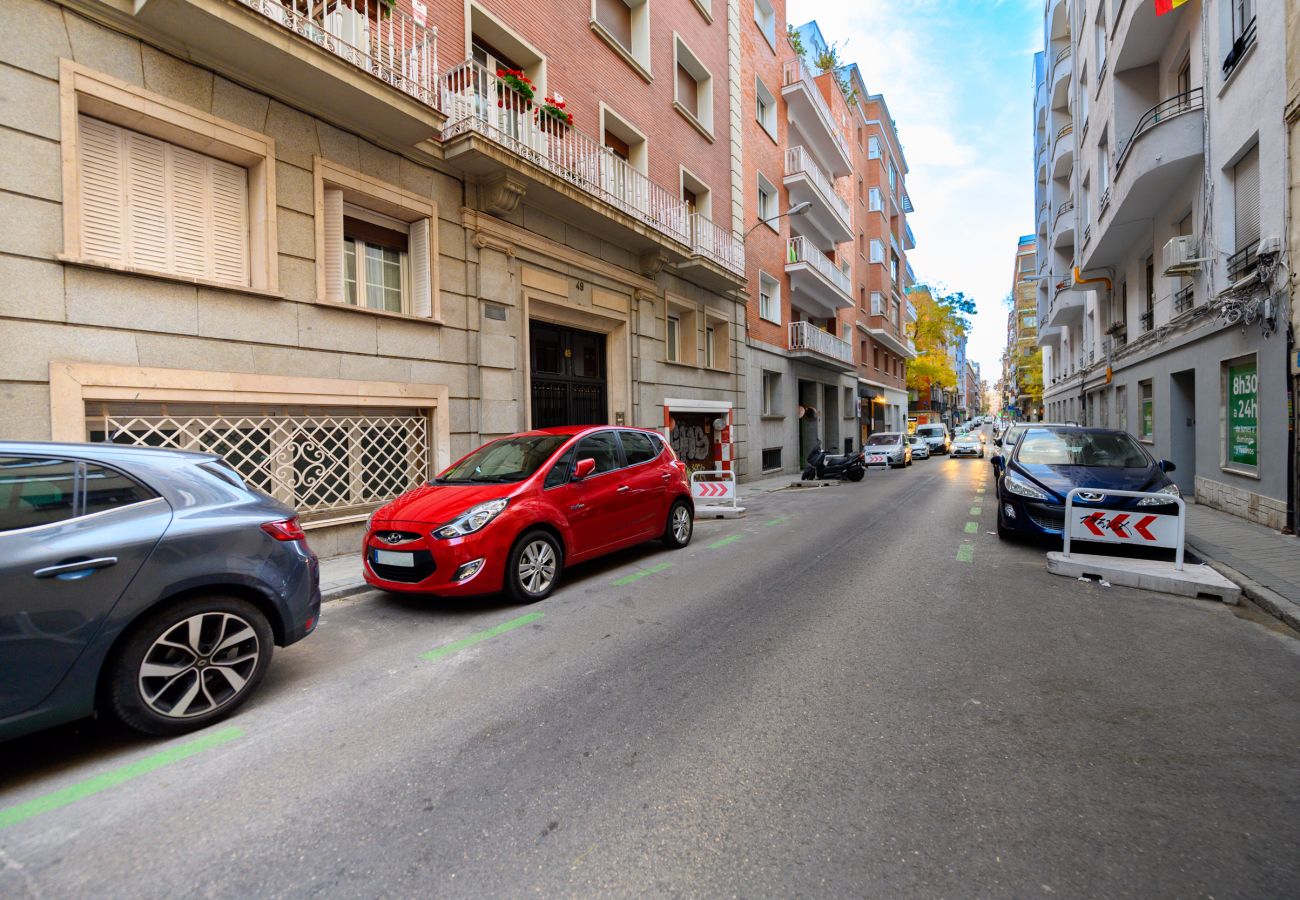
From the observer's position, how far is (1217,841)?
227 centimetres

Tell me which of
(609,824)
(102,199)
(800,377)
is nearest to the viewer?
(609,824)

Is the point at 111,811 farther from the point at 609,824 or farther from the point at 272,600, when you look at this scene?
the point at 609,824

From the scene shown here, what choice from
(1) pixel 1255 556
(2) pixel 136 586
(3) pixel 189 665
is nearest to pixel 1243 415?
(1) pixel 1255 556

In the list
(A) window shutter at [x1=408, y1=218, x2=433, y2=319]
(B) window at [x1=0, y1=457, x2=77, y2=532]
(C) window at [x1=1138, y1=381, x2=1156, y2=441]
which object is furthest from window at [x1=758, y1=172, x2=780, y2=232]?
(B) window at [x1=0, y1=457, x2=77, y2=532]

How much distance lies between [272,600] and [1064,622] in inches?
225

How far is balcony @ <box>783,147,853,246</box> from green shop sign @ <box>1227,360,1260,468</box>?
15067 millimetres

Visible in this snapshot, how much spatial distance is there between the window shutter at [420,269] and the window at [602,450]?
3707 millimetres

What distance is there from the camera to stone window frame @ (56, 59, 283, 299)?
18.6 feet

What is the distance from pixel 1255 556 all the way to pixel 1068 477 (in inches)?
78.0

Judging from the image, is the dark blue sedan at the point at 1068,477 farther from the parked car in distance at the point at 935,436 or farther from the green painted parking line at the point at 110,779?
the parked car in distance at the point at 935,436

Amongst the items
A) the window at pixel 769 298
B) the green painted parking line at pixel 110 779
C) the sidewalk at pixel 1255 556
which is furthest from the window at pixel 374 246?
the window at pixel 769 298

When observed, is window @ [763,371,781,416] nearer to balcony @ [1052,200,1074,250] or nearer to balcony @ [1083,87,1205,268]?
balcony @ [1083,87,1205,268]

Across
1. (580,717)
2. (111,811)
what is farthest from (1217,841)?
(111,811)

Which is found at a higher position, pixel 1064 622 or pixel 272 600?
pixel 272 600
